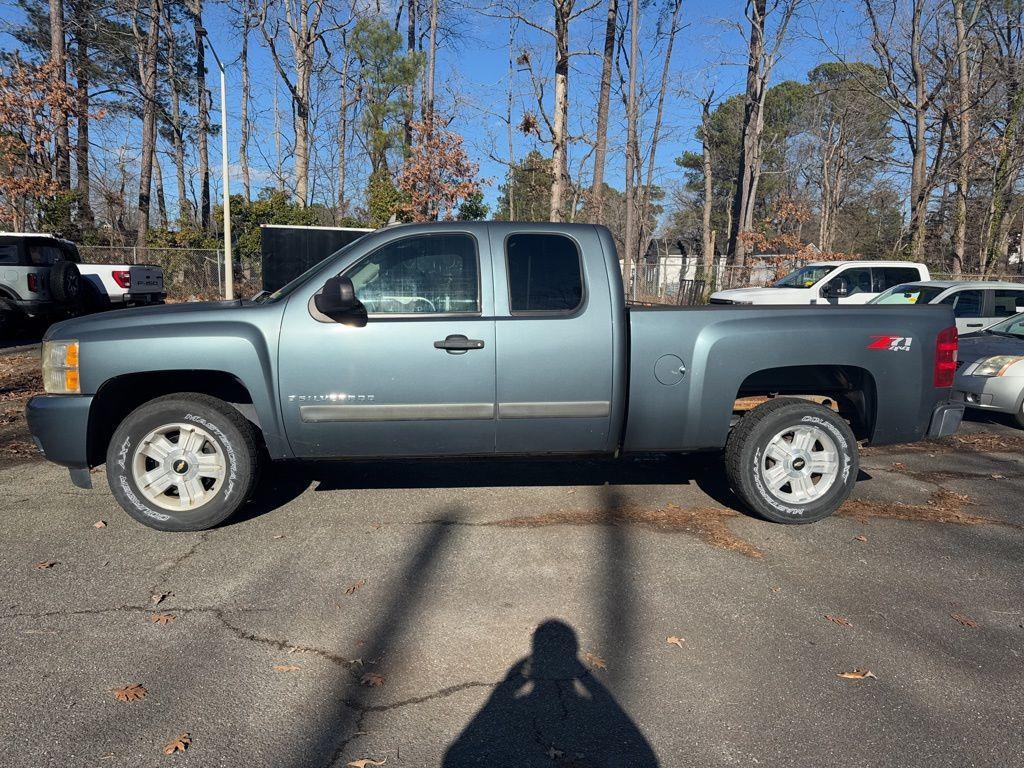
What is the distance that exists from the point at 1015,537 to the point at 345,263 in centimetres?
465

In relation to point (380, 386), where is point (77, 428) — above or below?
below

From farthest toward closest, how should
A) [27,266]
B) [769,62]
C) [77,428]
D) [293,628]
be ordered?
[769,62]
[27,266]
[77,428]
[293,628]

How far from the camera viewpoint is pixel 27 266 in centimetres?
1246

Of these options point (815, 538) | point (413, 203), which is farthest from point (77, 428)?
point (413, 203)

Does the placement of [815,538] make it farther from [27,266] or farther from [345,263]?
[27,266]

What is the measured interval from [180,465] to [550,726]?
2.93 m

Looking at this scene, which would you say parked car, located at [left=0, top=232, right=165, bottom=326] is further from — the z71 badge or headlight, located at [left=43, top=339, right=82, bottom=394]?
the z71 badge

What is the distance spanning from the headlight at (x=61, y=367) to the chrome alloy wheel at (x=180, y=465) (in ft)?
1.74

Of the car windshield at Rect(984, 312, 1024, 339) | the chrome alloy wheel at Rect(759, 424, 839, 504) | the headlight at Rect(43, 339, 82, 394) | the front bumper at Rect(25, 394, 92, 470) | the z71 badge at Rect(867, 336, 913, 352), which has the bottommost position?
the chrome alloy wheel at Rect(759, 424, 839, 504)

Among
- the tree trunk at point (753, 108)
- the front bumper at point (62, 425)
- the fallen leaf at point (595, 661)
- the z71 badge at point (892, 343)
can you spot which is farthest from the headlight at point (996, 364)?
the tree trunk at point (753, 108)

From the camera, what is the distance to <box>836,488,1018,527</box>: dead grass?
490 centimetres

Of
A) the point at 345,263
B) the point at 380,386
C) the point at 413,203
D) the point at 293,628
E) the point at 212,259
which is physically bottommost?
the point at 293,628

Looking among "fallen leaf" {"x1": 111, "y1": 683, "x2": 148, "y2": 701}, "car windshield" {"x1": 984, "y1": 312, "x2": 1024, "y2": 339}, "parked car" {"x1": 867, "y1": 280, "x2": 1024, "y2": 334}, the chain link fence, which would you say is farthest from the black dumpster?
"fallen leaf" {"x1": 111, "y1": 683, "x2": 148, "y2": 701}

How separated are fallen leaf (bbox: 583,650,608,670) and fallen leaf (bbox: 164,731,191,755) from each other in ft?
5.20
